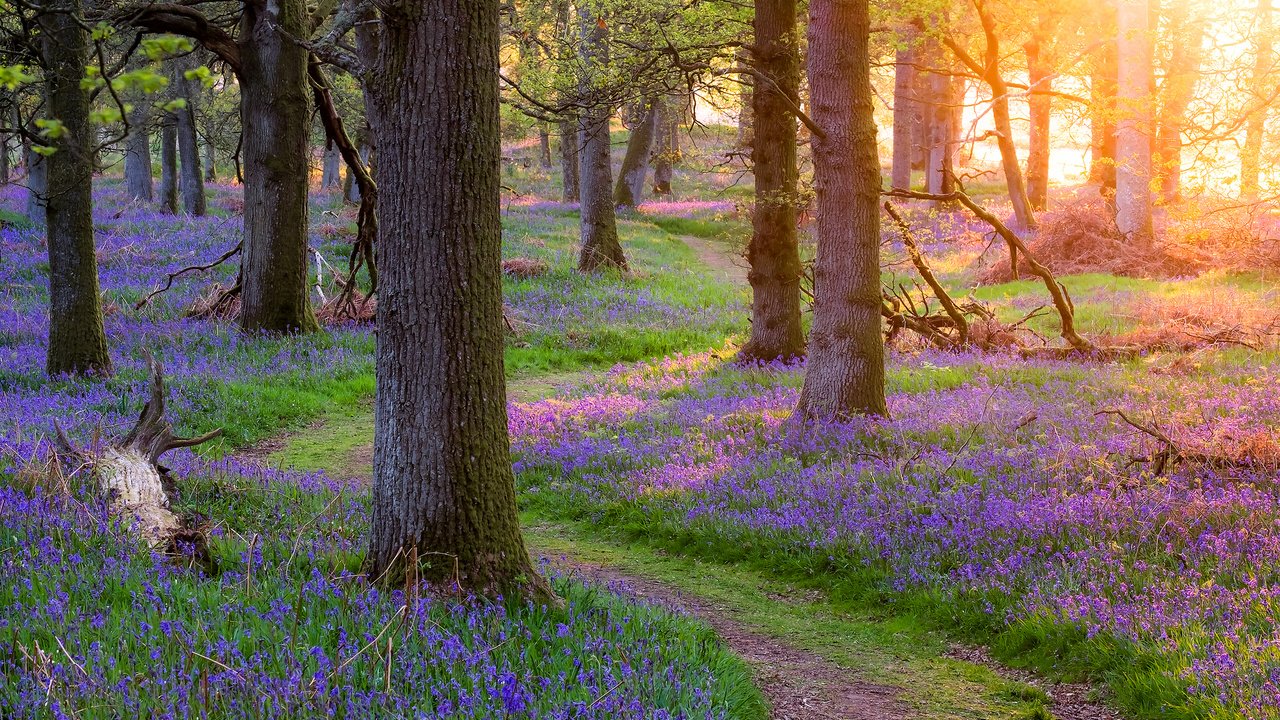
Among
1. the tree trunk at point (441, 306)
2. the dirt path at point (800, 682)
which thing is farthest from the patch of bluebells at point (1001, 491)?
the tree trunk at point (441, 306)

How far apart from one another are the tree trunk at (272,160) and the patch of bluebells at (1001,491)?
19.2 feet

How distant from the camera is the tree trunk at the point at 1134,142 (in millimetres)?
21297

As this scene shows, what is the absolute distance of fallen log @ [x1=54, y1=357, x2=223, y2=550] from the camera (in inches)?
245

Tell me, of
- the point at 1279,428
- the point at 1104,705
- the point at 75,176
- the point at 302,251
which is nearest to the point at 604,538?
the point at 1104,705

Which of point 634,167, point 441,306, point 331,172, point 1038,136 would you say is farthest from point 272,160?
point 1038,136

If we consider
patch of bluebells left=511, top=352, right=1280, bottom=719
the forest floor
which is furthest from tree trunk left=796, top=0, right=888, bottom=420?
the forest floor

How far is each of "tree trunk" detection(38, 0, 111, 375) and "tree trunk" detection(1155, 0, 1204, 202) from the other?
14.0m

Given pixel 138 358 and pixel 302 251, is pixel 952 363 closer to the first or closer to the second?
pixel 302 251

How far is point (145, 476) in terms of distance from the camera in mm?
7148

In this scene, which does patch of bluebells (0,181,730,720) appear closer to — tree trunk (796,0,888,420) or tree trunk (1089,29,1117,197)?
tree trunk (796,0,888,420)

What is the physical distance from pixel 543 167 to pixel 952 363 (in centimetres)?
5120

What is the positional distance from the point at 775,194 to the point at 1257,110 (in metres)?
6.02

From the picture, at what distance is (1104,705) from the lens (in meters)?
5.34

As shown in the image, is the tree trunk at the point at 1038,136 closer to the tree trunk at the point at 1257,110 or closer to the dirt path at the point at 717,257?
the dirt path at the point at 717,257
